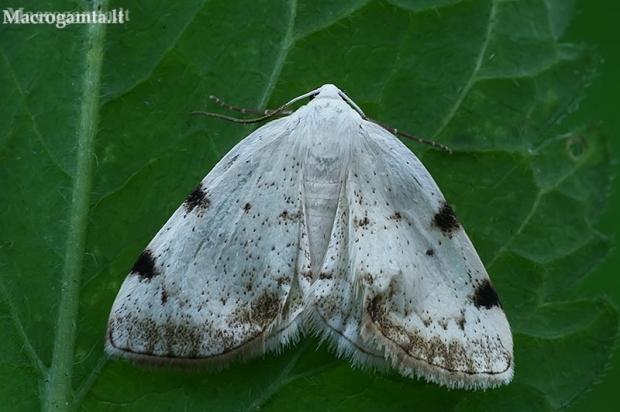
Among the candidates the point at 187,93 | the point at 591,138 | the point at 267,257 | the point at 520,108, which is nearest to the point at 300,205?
the point at 267,257

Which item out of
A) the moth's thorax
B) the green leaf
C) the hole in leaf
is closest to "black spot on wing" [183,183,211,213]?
the green leaf

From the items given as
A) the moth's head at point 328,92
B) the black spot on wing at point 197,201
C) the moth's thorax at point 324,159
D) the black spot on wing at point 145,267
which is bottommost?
the black spot on wing at point 145,267

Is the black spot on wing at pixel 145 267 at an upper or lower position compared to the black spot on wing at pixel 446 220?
lower

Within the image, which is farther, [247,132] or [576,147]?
[247,132]

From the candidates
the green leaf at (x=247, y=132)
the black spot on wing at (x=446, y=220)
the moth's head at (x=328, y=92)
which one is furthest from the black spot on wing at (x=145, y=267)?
the black spot on wing at (x=446, y=220)

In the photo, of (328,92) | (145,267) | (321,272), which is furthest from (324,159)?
(145,267)

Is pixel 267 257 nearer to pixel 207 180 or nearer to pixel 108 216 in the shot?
pixel 207 180

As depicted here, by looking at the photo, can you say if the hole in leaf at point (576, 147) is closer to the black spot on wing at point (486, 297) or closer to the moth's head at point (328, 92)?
the black spot on wing at point (486, 297)

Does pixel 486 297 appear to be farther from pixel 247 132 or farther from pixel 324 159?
pixel 247 132
